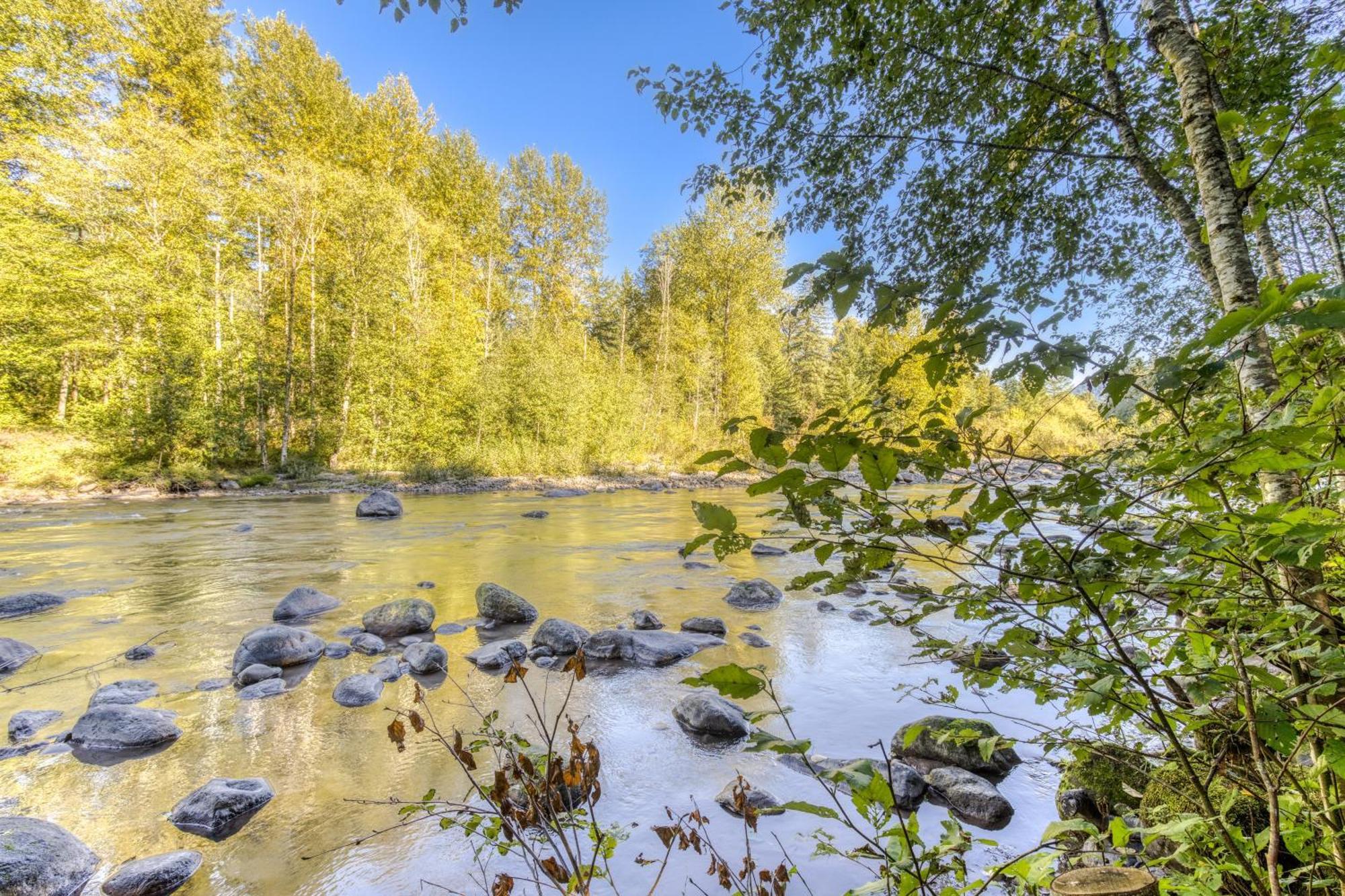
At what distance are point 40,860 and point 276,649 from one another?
2.35 m

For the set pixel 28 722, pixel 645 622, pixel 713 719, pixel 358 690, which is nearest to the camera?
pixel 28 722

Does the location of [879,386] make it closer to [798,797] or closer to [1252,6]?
[798,797]

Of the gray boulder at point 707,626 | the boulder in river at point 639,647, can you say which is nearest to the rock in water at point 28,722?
the boulder in river at point 639,647

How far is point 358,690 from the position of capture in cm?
372

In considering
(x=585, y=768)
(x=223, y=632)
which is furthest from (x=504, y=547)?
(x=585, y=768)

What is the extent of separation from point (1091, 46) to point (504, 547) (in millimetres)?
8880

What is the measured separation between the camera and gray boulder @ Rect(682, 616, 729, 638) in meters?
5.18

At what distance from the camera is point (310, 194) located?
17.6 m

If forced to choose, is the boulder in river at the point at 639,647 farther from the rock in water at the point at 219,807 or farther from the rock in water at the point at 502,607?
the rock in water at the point at 219,807

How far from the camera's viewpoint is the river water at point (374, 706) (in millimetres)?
2354

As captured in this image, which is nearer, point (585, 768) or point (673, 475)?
point (585, 768)

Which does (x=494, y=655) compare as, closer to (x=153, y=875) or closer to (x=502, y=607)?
(x=502, y=607)

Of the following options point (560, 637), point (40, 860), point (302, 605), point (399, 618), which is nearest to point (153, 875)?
point (40, 860)

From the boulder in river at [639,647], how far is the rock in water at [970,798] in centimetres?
223
